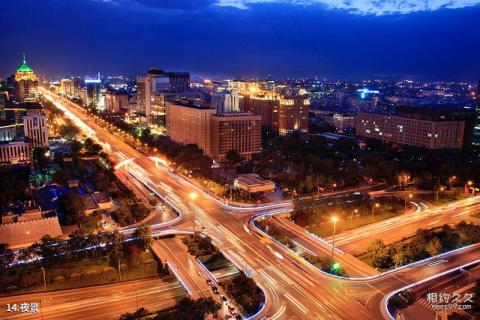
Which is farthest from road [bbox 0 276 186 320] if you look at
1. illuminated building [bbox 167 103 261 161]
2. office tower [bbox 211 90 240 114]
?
office tower [bbox 211 90 240 114]

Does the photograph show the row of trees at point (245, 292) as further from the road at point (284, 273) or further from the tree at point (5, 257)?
the tree at point (5, 257)

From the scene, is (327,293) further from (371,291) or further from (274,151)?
(274,151)

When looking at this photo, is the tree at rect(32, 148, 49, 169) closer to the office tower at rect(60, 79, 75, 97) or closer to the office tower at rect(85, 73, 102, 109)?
the office tower at rect(85, 73, 102, 109)

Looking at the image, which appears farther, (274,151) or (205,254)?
(274,151)

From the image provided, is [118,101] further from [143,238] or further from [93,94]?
[143,238]

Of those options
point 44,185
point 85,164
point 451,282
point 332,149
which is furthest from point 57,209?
point 332,149

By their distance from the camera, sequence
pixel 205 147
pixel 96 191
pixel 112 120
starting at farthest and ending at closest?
pixel 112 120, pixel 205 147, pixel 96 191

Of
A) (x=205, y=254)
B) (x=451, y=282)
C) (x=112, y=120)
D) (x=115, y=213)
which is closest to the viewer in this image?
(x=451, y=282)
